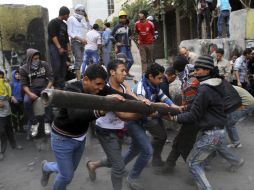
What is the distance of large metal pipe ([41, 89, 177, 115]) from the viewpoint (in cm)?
265

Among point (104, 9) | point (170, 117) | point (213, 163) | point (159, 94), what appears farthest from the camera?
point (104, 9)

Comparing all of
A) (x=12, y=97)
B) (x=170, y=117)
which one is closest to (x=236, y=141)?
(x=170, y=117)

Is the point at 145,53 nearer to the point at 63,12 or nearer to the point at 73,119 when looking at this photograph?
the point at 63,12

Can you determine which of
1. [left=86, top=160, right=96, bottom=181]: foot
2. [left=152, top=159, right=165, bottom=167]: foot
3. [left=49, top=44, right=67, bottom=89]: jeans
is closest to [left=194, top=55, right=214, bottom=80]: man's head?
[left=152, top=159, right=165, bottom=167]: foot

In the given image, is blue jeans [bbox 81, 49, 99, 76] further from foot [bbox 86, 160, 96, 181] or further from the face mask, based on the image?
foot [bbox 86, 160, 96, 181]

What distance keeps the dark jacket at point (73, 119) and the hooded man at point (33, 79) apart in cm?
311

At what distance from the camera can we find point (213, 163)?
6004 millimetres

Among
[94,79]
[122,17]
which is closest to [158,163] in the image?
[94,79]

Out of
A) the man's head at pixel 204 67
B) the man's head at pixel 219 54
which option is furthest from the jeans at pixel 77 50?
the man's head at pixel 204 67

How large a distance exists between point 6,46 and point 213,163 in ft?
16.2

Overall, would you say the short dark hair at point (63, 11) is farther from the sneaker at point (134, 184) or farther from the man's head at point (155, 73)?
the sneaker at point (134, 184)

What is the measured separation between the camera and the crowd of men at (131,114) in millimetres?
3945

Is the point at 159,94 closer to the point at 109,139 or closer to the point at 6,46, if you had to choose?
the point at 109,139

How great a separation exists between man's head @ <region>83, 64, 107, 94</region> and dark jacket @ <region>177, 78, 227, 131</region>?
1190 millimetres
